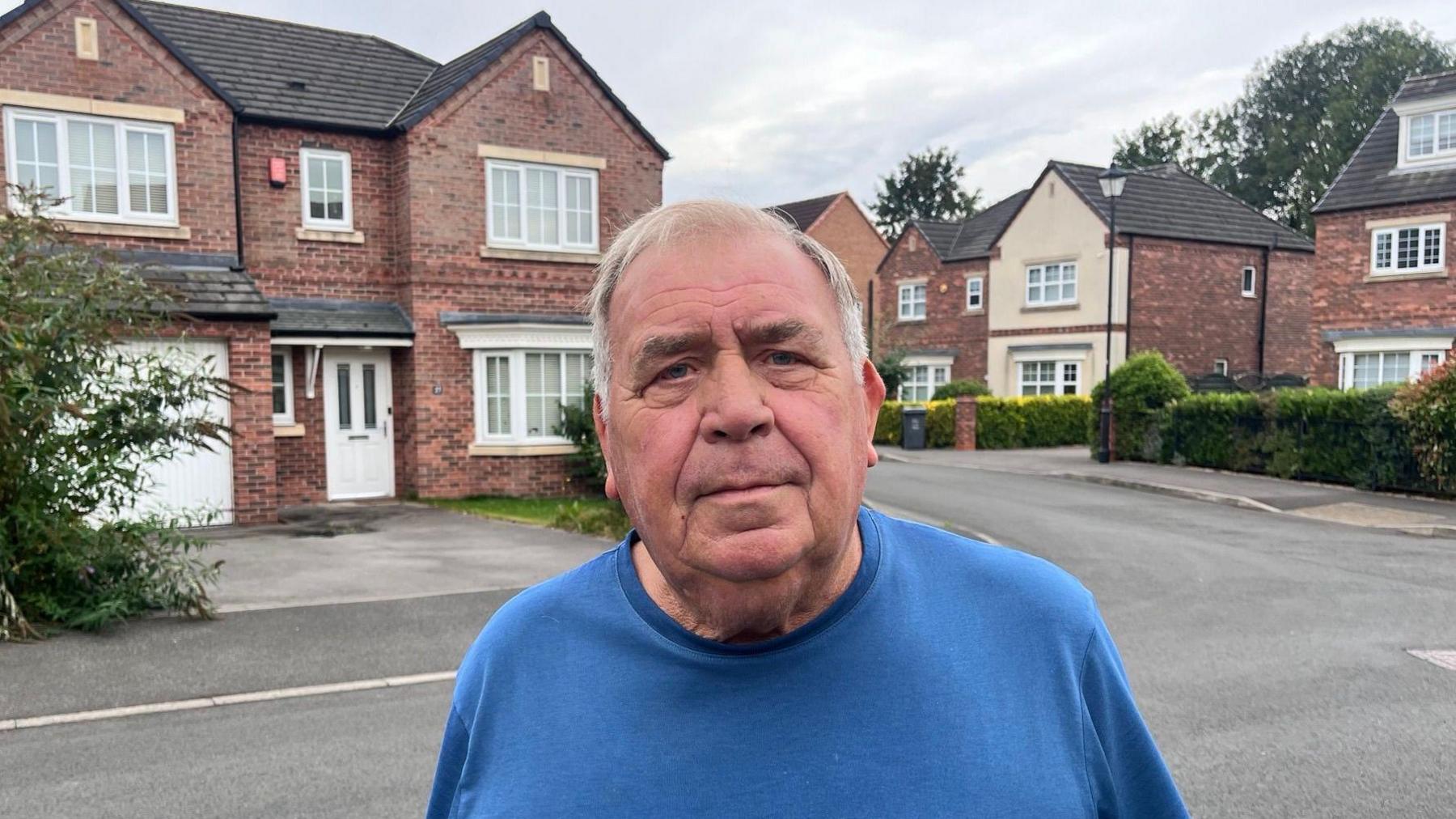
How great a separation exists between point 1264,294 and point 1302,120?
32.3 meters

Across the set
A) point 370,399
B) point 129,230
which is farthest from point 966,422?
point 129,230

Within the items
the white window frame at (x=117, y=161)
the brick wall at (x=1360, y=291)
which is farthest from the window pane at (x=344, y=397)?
the brick wall at (x=1360, y=291)

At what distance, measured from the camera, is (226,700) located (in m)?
6.46

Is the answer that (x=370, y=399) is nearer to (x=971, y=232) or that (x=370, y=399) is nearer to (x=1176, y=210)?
(x=1176, y=210)

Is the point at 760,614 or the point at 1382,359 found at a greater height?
the point at 1382,359

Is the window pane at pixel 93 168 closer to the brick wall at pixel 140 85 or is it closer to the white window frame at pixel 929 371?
the brick wall at pixel 140 85

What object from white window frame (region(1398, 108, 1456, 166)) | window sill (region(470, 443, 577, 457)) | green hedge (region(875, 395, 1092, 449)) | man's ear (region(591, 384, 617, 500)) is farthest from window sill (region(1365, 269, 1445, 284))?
man's ear (region(591, 384, 617, 500))

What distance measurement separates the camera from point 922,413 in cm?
2848

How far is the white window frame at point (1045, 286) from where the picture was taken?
109 ft

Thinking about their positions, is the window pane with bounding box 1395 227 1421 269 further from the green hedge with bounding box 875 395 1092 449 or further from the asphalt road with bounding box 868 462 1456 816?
the asphalt road with bounding box 868 462 1456 816

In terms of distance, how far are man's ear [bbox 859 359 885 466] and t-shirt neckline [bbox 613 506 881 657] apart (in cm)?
15

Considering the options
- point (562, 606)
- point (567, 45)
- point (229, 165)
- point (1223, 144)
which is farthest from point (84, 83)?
point (1223, 144)

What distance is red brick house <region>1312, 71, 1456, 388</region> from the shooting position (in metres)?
25.7

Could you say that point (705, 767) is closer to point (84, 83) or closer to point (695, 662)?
point (695, 662)
